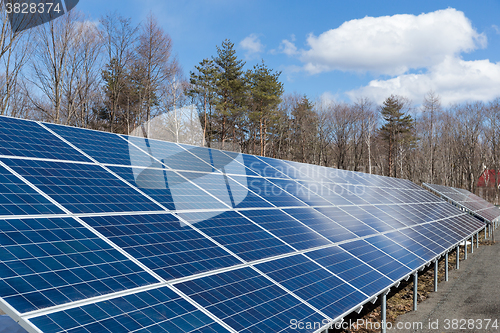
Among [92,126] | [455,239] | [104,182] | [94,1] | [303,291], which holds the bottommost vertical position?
[455,239]

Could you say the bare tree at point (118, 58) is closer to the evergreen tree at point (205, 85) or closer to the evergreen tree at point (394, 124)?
the evergreen tree at point (205, 85)

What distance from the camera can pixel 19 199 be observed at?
6.50 metres

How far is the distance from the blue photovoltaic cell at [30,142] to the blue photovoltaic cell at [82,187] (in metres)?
0.45

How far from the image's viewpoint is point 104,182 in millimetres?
8742

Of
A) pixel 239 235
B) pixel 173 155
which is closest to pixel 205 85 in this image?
pixel 173 155

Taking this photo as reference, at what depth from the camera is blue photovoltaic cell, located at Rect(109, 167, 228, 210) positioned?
9.31m

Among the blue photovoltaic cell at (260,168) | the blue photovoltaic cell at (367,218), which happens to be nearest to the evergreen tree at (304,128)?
the blue photovoltaic cell at (260,168)

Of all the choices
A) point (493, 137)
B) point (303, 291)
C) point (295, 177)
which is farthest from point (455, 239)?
point (493, 137)

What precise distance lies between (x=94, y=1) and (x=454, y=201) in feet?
147

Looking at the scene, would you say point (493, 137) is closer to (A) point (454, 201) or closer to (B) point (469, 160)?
(B) point (469, 160)

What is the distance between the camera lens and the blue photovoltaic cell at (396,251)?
41.2 feet

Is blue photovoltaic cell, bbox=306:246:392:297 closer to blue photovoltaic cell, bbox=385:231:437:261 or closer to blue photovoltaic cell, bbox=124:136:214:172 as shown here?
blue photovoltaic cell, bbox=385:231:437:261

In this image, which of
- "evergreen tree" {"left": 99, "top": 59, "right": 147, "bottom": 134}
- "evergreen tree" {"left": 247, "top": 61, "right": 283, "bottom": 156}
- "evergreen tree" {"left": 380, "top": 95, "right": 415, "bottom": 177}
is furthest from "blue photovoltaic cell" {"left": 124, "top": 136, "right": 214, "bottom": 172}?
"evergreen tree" {"left": 380, "top": 95, "right": 415, "bottom": 177}

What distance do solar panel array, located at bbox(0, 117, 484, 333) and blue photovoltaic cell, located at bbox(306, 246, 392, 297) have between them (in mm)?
47
